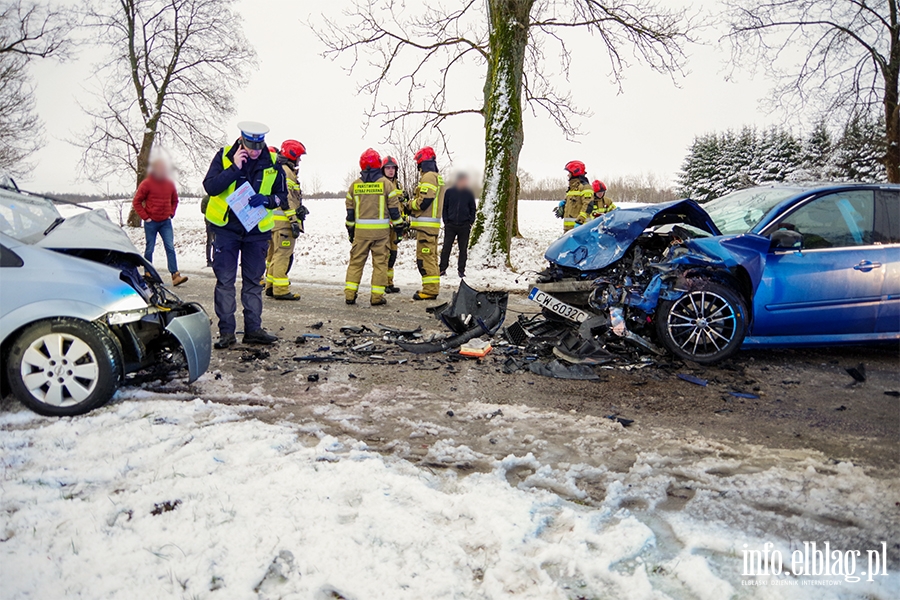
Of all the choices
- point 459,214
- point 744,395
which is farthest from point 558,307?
point 459,214

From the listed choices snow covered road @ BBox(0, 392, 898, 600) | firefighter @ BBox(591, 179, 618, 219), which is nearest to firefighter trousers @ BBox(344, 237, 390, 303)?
snow covered road @ BBox(0, 392, 898, 600)

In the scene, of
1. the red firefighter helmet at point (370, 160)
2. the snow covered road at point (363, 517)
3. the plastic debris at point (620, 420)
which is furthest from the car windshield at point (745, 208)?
the red firefighter helmet at point (370, 160)

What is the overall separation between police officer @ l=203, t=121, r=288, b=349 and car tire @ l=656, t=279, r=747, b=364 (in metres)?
3.88

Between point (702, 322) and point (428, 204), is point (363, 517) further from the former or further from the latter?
point (428, 204)

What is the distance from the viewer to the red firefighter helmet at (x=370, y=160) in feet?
25.4

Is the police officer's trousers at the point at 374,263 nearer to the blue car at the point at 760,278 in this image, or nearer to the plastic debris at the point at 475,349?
the plastic debris at the point at 475,349

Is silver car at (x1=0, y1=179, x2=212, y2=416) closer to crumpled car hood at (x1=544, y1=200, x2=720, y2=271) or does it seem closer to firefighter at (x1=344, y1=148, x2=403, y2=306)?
crumpled car hood at (x1=544, y1=200, x2=720, y2=271)

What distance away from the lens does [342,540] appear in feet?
7.23

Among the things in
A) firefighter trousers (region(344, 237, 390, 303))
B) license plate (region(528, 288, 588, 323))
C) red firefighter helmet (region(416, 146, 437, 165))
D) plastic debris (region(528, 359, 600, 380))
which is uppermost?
red firefighter helmet (region(416, 146, 437, 165))

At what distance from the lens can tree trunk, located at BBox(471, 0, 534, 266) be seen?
11969 mm

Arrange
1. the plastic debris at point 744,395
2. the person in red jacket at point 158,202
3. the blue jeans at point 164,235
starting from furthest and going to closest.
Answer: the blue jeans at point 164,235 → the person in red jacket at point 158,202 → the plastic debris at point 744,395

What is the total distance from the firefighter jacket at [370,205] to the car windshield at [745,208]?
13.9ft

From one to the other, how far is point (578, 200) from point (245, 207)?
25.3 ft

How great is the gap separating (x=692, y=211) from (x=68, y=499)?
17.1 feet
